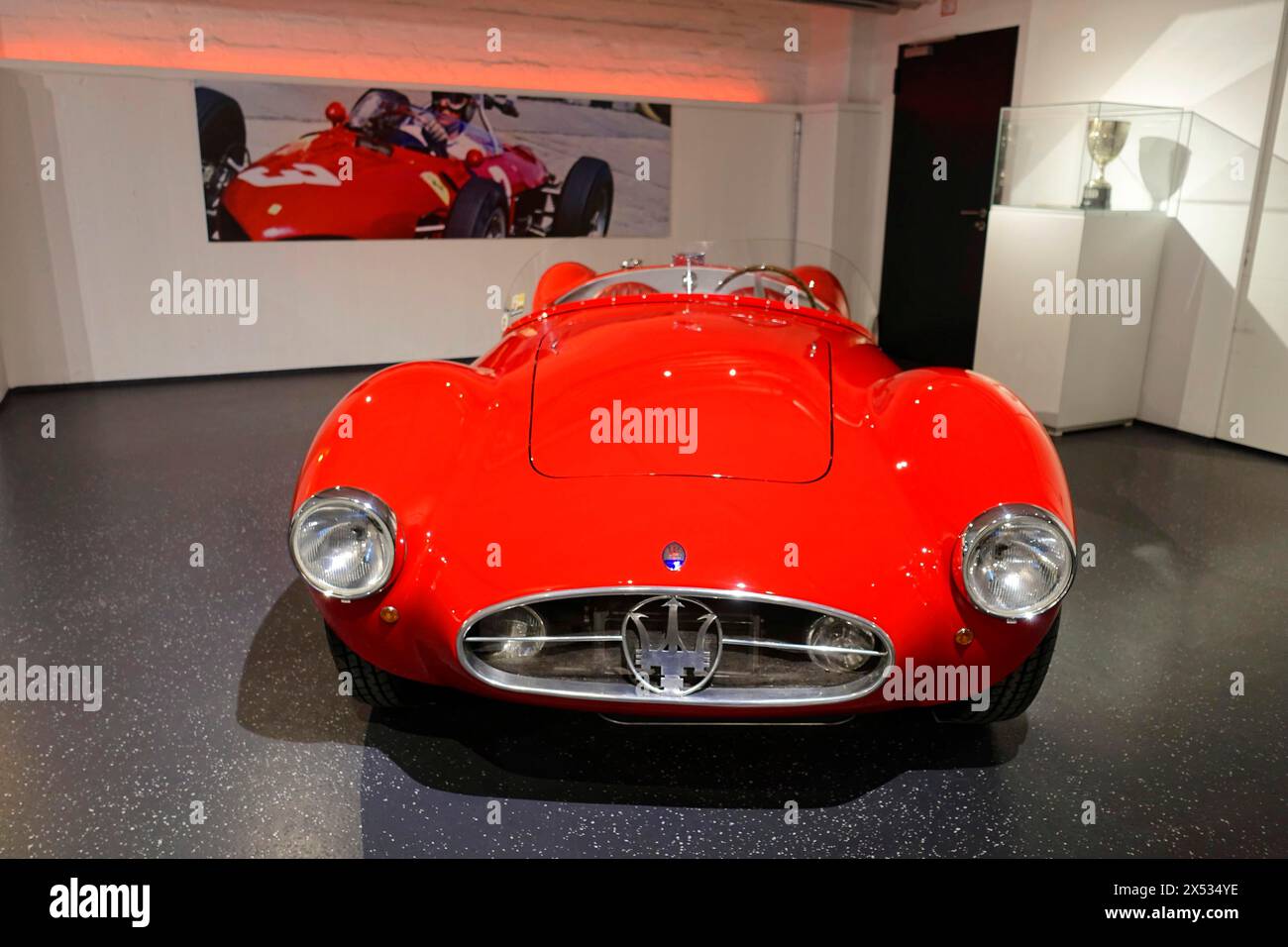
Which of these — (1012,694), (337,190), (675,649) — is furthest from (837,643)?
(337,190)

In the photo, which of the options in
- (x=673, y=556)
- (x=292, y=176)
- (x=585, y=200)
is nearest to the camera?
(x=673, y=556)

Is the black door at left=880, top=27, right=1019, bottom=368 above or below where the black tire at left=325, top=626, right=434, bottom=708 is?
above

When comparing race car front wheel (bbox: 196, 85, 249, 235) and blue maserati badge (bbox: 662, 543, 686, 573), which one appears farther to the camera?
race car front wheel (bbox: 196, 85, 249, 235)

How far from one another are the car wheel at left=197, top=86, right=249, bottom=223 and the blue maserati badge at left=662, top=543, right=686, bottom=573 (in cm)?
495

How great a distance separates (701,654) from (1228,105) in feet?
13.9

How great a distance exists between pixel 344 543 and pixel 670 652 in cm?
64

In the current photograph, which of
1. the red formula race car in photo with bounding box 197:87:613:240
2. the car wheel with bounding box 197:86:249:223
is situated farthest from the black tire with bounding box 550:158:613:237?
the car wheel with bounding box 197:86:249:223

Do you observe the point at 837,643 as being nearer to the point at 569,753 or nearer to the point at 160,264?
the point at 569,753

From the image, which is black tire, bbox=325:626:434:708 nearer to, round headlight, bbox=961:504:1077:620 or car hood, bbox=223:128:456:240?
round headlight, bbox=961:504:1077:620

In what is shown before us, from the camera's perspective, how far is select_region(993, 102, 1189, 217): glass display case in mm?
4566

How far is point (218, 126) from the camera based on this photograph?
537cm

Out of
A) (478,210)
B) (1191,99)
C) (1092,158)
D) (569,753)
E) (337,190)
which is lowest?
(569,753)
